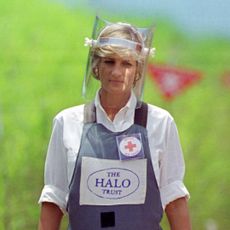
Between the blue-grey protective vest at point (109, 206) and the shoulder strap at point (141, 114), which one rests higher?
the shoulder strap at point (141, 114)

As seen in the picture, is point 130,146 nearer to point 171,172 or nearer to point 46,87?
point 171,172

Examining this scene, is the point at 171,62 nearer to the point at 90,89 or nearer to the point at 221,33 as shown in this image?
the point at 221,33

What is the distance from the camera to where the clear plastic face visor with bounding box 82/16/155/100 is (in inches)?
71.2

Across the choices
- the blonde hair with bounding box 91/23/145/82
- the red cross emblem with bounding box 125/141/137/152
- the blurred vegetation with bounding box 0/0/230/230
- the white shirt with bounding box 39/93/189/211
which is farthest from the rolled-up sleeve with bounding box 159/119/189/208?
the blurred vegetation with bounding box 0/0/230/230

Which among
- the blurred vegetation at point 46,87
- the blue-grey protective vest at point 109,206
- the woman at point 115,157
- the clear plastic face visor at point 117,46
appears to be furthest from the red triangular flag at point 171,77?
the blue-grey protective vest at point 109,206

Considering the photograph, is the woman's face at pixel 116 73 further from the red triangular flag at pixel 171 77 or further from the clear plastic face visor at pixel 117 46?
the red triangular flag at pixel 171 77

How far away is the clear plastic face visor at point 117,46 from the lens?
181cm

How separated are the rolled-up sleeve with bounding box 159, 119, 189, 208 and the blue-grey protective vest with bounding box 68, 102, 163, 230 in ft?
0.13

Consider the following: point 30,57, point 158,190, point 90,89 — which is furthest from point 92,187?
point 30,57

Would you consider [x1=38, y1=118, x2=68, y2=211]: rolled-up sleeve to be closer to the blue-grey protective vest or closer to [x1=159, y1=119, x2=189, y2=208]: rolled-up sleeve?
the blue-grey protective vest

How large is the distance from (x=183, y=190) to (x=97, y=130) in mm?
311

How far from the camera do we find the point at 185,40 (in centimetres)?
262

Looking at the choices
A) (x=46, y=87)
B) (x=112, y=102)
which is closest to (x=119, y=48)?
(x=112, y=102)

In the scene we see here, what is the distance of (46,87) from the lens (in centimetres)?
261
